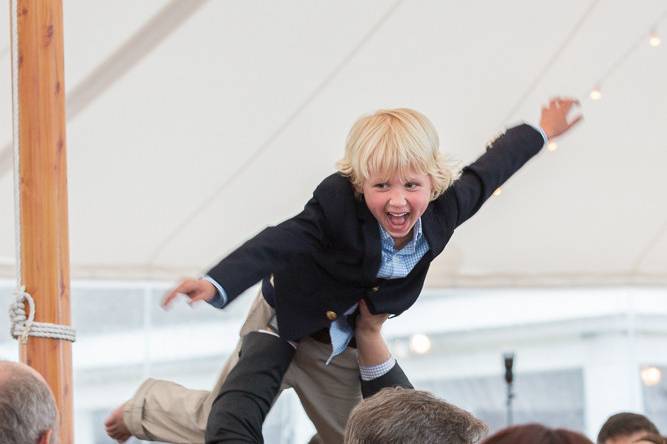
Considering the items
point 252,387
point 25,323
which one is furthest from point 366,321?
point 25,323

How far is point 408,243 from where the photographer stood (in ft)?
7.48

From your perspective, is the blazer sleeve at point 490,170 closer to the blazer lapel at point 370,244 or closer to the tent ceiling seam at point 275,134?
the blazer lapel at point 370,244

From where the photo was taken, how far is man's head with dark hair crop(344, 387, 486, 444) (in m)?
1.53

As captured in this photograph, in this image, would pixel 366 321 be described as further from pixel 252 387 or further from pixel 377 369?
pixel 252 387

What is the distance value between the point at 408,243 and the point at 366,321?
0.17m

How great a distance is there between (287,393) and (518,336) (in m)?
1.29

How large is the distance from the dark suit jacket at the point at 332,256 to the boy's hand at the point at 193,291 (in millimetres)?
122

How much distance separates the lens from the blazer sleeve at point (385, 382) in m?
2.32

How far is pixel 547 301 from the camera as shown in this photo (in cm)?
627

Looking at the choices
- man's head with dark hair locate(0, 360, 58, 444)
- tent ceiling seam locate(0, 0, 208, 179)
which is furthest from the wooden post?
tent ceiling seam locate(0, 0, 208, 179)

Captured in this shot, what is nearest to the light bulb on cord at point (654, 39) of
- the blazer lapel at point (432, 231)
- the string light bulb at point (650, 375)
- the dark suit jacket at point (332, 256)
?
the string light bulb at point (650, 375)

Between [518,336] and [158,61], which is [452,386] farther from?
[158,61]

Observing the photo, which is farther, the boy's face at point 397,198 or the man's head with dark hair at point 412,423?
the boy's face at point 397,198

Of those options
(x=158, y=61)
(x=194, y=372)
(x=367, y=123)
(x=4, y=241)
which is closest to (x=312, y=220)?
(x=367, y=123)
